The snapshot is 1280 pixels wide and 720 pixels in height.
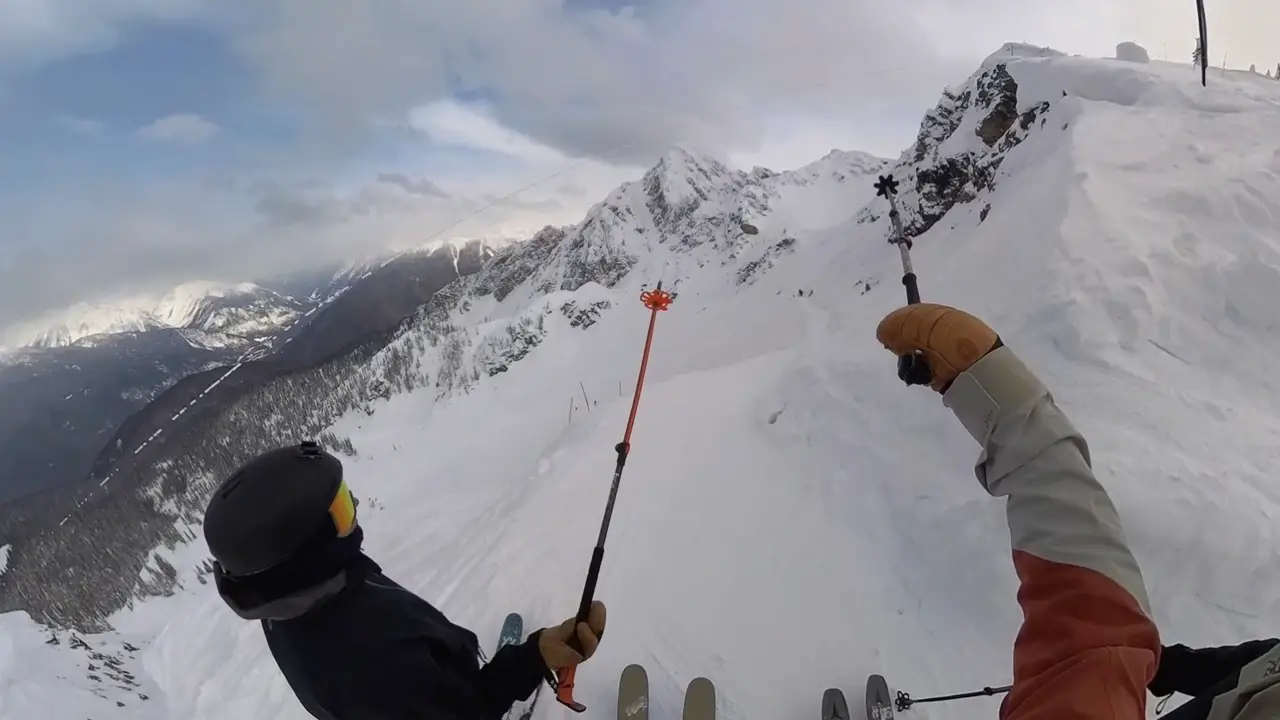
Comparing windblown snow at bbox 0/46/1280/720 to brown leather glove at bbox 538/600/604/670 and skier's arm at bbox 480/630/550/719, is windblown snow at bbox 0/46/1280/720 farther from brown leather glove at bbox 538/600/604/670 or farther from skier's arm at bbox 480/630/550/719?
skier's arm at bbox 480/630/550/719

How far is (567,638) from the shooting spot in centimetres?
270

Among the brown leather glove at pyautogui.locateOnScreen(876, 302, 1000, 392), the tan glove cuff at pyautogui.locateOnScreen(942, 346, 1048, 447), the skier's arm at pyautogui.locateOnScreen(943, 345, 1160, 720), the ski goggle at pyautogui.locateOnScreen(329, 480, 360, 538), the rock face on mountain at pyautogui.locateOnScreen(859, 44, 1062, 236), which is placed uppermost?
the rock face on mountain at pyautogui.locateOnScreen(859, 44, 1062, 236)

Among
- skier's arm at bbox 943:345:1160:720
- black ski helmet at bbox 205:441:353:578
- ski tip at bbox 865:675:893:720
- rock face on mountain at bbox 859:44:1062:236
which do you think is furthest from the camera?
rock face on mountain at bbox 859:44:1062:236

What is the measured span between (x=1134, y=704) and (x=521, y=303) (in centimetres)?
13705

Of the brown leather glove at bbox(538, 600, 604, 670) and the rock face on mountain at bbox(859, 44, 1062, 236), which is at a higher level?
the rock face on mountain at bbox(859, 44, 1062, 236)

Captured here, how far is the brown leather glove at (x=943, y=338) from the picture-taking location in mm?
2393

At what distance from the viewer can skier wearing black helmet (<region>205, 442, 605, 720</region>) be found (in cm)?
195

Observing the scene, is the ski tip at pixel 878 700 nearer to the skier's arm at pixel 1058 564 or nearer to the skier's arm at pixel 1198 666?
the skier's arm at pixel 1198 666

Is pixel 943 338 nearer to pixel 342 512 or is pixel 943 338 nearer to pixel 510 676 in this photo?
pixel 510 676

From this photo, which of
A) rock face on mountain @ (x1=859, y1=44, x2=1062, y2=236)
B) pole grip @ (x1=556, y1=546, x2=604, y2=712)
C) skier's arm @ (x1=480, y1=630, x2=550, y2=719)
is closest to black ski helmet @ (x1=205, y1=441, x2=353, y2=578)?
skier's arm @ (x1=480, y1=630, x2=550, y2=719)

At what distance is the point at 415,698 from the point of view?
82.7 inches

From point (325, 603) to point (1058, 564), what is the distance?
2.48 meters

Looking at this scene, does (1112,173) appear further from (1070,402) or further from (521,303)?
(521,303)

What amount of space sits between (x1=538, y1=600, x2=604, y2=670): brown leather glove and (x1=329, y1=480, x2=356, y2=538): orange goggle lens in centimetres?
98
